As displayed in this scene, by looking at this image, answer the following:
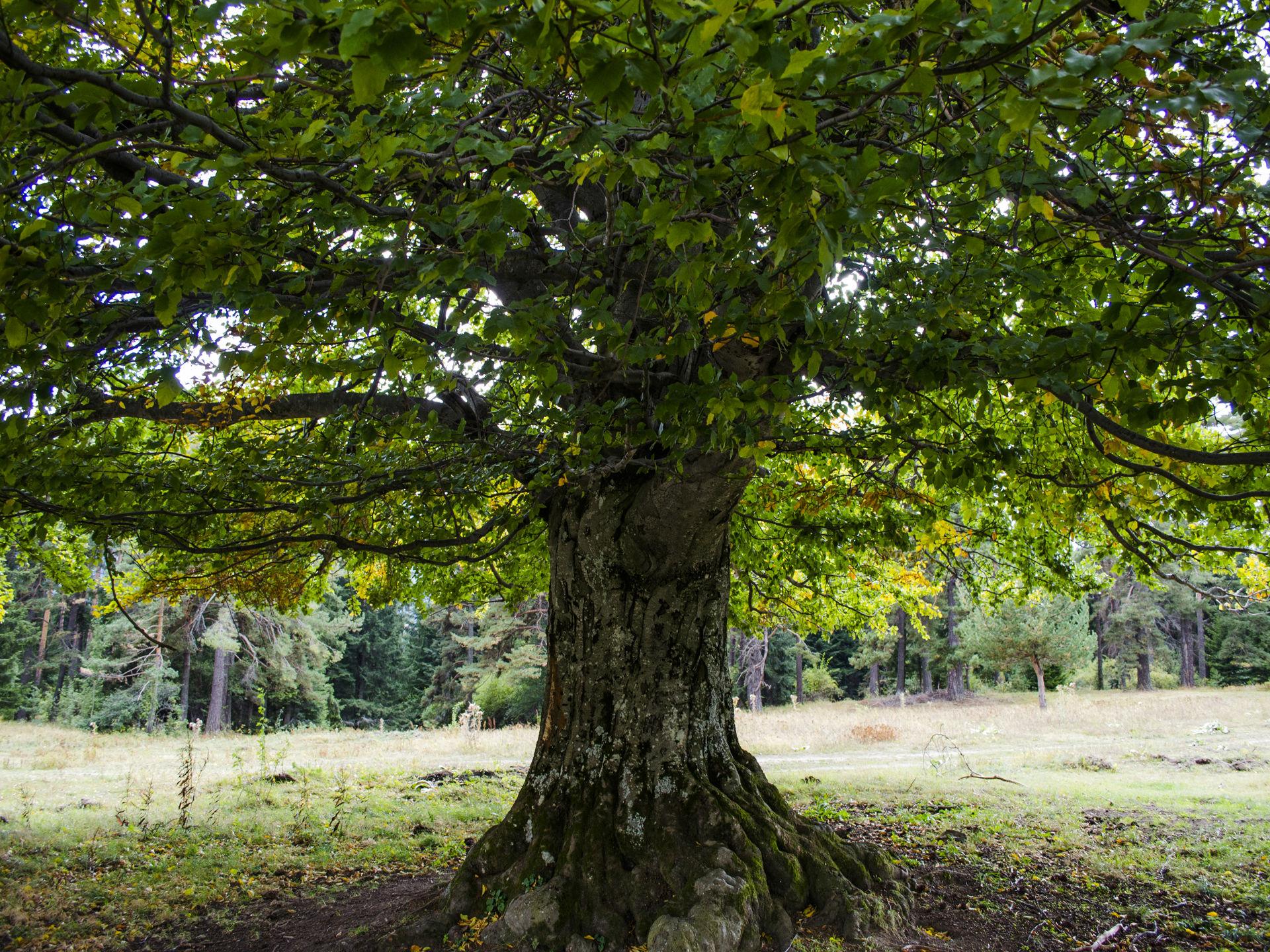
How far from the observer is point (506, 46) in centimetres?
267

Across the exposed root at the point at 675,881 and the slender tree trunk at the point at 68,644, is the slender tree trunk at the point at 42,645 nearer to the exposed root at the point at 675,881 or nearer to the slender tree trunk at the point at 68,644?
the slender tree trunk at the point at 68,644

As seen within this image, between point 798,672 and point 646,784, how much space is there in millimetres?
39852

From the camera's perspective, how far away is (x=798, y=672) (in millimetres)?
43062

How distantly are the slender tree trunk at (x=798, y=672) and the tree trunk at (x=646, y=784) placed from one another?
122ft

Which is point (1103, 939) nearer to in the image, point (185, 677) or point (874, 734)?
point (874, 734)

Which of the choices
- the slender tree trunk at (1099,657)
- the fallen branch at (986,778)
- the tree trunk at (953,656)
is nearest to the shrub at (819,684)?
the tree trunk at (953,656)

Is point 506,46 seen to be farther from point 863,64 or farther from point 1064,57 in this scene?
point 1064,57

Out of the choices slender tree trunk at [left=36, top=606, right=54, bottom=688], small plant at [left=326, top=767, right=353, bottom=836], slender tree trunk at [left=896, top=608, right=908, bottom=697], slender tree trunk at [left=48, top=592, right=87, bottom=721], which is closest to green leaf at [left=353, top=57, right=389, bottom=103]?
small plant at [left=326, top=767, right=353, bottom=836]

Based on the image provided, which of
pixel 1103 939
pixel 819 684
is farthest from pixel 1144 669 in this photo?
pixel 1103 939

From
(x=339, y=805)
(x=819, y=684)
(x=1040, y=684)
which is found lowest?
(x=819, y=684)

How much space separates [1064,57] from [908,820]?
8.64 metres

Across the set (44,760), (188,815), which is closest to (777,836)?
(188,815)

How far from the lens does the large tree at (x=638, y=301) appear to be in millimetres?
2025

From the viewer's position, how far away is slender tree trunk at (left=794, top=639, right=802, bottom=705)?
42.1 meters
